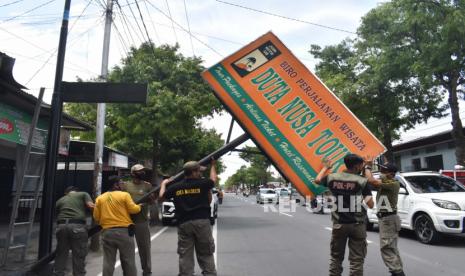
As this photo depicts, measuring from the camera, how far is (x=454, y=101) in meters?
18.1

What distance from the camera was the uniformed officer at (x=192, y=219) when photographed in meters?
5.01

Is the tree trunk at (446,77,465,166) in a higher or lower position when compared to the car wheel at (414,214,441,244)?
higher

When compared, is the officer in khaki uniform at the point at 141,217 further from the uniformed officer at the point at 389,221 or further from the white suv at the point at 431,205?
the white suv at the point at 431,205

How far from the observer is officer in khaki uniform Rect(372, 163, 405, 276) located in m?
6.23

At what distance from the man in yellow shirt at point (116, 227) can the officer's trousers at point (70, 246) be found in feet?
3.33

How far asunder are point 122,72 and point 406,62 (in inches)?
461

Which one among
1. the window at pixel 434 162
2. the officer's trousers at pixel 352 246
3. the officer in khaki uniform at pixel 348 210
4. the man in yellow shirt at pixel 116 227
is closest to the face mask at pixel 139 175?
the man in yellow shirt at pixel 116 227

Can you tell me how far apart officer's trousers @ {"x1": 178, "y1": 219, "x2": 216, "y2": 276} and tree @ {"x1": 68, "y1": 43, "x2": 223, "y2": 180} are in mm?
10101

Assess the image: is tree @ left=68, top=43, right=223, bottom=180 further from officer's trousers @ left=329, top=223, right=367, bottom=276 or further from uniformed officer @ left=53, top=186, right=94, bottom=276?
officer's trousers @ left=329, top=223, right=367, bottom=276

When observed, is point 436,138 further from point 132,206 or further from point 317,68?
point 132,206

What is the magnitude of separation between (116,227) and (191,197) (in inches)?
43.9

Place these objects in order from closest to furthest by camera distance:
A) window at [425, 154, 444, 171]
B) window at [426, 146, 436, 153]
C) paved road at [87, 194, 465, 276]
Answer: paved road at [87, 194, 465, 276], window at [425, 154, 444, 171], window at [426, 146, 436, 153]

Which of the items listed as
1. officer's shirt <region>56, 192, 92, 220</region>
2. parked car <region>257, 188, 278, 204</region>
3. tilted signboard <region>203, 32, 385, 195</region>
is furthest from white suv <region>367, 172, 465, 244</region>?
parked car <region>257, 188, 278, 204</region>

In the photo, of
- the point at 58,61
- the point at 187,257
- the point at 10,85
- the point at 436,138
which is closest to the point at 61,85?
the point at 58,61
